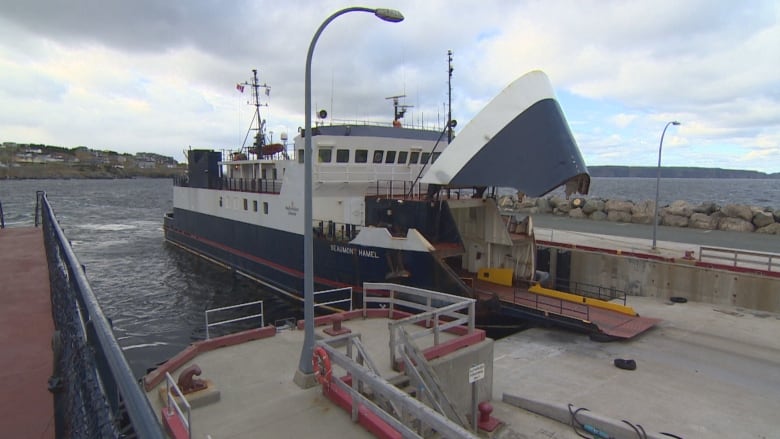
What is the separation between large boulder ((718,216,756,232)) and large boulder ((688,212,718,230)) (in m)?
0.38

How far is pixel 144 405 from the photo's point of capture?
1528mm

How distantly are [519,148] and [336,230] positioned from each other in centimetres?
794

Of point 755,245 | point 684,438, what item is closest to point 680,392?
point 684,438

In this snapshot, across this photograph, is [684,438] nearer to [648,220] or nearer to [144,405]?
[144,405]

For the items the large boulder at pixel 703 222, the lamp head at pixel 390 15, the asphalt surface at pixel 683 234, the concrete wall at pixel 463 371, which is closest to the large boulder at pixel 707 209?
the large boulder at pixel 703 222

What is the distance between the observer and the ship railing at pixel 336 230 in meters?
17.6

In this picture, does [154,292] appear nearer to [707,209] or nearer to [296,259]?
[296,259]

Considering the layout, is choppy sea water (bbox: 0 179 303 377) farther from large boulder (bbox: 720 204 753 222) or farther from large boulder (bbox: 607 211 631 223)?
large boulder (bbox: 720 204 753 222)

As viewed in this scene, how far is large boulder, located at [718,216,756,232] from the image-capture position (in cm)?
3394

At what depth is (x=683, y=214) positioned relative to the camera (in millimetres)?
38156

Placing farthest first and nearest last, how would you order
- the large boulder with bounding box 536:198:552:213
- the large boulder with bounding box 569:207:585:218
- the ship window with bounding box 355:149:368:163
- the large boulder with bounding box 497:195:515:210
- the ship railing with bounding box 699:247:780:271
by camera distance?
the large boulder with bounding box 497:195:515:210 → the large boulder with bounding box 536:198:552:213 → the large boulder with bounding box 569:207:585:218 → the ship window with bounding box 355:149:368:163 → the ship railing with bounding box 699:247:780:271

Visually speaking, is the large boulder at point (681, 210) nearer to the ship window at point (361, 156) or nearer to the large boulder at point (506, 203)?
the large boulder at point (506, 203)

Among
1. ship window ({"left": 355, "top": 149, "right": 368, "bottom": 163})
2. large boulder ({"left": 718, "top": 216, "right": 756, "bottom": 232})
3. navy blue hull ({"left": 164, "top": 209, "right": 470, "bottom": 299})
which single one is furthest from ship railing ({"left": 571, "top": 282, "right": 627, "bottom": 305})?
large boulder ({"left": 718, "top": 216, "right": 756, "bottom": 232})

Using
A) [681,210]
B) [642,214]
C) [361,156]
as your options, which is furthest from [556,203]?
[361,156]
